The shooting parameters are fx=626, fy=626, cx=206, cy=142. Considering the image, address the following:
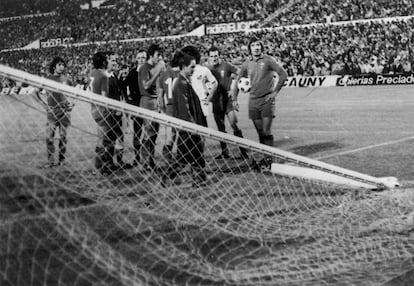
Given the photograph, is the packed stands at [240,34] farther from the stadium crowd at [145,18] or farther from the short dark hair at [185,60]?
the short dark hair at [185,60]

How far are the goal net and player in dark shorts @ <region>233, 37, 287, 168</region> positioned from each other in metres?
0.82

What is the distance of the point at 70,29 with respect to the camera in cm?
4512

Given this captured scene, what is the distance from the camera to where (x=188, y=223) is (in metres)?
5.40

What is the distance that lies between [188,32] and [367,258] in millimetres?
37400

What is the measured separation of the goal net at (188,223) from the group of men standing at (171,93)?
16cm

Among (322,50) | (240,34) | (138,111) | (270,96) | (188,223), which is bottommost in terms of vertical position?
(322,50)

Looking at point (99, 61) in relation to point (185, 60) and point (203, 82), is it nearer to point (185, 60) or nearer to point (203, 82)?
point (203, 82)

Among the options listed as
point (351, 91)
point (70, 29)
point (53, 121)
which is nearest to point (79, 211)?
point (53, 121)

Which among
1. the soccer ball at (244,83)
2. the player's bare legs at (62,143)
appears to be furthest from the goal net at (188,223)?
the soccer ball at (244,83)

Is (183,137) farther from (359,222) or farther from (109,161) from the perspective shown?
(359,222)

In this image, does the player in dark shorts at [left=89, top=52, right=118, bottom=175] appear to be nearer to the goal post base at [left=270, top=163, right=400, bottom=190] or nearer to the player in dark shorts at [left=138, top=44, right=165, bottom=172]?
the player in dark shorts at [left=138, top=44, right=165, bottom=172]

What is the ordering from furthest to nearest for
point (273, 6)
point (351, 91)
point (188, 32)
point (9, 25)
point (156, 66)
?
1. point (9, 25)
2. point (188, 32)
3. point (273, 6)
4. point (351, 91)
5. point (156, 66)

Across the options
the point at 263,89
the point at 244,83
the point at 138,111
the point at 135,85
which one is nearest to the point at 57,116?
the point at 135,85

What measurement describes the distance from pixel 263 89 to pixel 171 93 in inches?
50.2
